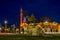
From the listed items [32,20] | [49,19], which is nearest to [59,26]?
[32,20]

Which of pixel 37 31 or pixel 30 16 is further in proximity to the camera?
pixel 30 16

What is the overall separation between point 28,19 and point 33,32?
54133 millimetres

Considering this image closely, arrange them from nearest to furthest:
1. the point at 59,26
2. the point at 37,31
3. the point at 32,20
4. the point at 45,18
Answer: the point at 37,31 < the point at 59,26 < the point at 32,20 < the point at 45,18

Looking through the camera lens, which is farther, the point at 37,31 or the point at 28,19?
the point at 28,19

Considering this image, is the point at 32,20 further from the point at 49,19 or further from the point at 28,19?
the point at 49,19

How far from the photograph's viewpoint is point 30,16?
75.6 metres

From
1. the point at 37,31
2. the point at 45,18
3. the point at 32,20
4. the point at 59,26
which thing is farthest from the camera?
the point at 45,18

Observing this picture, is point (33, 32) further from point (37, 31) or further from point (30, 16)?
point (30, 16)

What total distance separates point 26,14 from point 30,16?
2.14 meters

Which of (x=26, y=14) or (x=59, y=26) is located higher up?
(x=26, y=14)

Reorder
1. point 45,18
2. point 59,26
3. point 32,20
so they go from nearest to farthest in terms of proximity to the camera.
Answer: point 59,26 → point 32,20 → point 45,18

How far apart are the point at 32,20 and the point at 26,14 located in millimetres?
3402

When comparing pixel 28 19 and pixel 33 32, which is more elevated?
pixel 28 19

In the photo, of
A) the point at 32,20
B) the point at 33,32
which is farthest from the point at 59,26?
the point at 33,32
